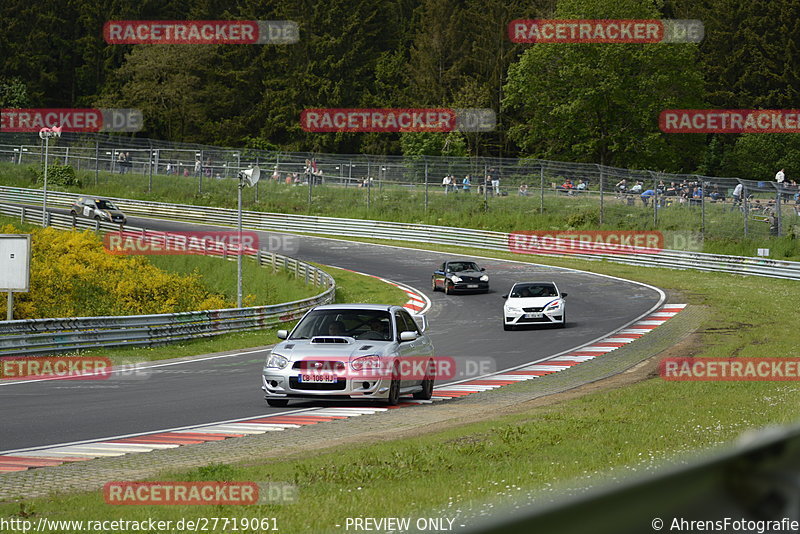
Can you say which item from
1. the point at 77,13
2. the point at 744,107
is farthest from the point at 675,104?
the point at 77,13

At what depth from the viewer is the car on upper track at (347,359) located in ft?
48.1

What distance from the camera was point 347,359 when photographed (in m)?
14.6

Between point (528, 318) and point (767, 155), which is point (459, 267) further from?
point (767, 155)

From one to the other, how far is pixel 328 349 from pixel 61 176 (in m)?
61.7

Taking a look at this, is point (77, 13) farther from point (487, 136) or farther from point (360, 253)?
point (360, 253)

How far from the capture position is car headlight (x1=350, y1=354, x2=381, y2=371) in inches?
575

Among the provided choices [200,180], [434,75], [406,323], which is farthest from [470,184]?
[406,323]

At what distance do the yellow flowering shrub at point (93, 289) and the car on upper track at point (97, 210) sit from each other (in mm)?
23253

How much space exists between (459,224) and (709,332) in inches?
1280

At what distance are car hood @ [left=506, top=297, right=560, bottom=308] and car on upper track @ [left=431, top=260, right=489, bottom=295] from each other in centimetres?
925

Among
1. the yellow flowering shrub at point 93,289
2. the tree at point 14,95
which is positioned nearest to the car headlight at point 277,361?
the yellow flowering shrub at point 93,289

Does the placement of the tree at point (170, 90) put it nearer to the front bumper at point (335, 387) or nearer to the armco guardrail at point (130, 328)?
the armco guardrail at point (130, 328)

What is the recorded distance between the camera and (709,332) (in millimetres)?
26406

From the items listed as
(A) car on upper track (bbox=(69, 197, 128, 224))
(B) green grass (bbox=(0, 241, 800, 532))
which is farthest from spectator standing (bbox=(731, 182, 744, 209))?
(A) car on upper track (bbox=(69, 197, 128, 224))
